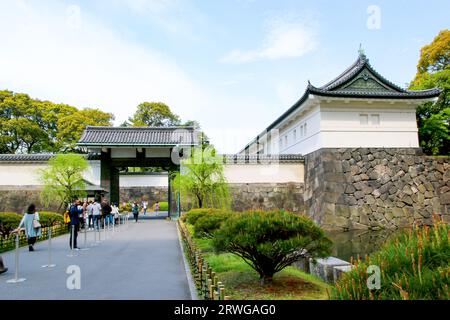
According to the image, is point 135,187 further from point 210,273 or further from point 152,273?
point 210,273

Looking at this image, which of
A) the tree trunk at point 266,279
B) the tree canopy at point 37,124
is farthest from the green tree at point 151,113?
the tree trunk at point 266,279

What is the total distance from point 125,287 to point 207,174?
572 inches

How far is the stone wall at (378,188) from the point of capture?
70.0ft

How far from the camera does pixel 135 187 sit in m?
40.5

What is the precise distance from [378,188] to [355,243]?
23.6 ft

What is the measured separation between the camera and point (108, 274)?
8.48 metres

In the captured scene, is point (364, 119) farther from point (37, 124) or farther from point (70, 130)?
point (37, 124)

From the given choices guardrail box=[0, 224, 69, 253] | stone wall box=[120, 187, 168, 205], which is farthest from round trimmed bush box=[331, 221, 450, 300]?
stone wall box=[120, 187, 168, 205]

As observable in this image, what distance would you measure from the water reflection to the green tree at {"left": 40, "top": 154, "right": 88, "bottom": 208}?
14696 mm

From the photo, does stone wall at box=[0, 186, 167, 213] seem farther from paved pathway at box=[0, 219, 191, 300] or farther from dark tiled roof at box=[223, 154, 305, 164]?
dark tiled roof at box=[223, 154, 305, 164]

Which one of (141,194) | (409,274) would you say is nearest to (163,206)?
(141,194)
